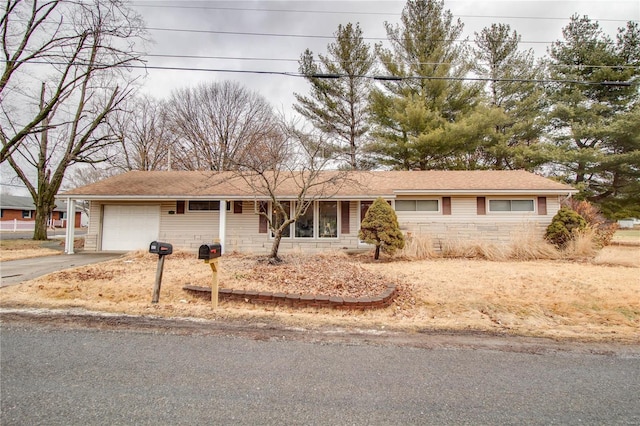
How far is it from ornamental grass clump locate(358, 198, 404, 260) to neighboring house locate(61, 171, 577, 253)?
2327 mm

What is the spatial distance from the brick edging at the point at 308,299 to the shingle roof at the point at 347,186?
6.29m

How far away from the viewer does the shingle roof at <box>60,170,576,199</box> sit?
11.8 m

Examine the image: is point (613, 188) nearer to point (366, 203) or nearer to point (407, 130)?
point (407, 130)

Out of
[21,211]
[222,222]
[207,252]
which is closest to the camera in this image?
[207,252]

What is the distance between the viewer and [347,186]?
40.4ft

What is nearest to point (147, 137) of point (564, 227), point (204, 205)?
Answer: point (204, 205)

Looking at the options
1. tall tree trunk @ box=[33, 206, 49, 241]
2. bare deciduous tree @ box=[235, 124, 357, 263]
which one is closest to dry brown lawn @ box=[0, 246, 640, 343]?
bare deciduous tree @ box=[235, 124, 357, 263]

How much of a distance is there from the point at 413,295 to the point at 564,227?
26.8 ft

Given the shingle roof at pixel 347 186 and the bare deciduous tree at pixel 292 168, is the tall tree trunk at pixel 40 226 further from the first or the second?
the bare deciduous tree at pixel 292 168

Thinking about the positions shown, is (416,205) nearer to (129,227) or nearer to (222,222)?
(222,222)

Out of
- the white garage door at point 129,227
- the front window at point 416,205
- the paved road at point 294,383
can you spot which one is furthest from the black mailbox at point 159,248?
the front window at point 416,205

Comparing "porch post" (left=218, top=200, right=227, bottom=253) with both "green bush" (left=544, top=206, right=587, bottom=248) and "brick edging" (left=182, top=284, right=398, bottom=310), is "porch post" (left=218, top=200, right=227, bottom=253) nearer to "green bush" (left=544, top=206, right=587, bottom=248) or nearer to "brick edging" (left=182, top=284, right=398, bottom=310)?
"brick edging" (left=182, top=284, right=398, bottom=310)

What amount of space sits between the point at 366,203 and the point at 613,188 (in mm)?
16571

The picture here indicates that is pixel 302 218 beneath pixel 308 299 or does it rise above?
above
